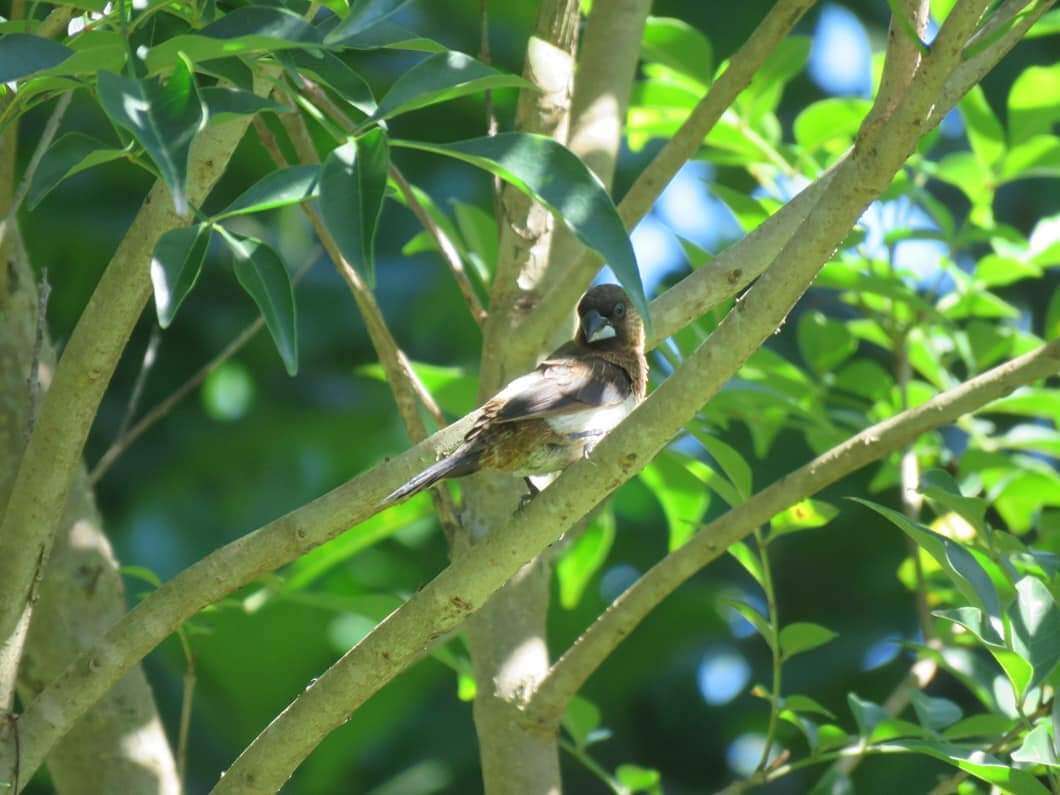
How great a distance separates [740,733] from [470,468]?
2996 millimetres

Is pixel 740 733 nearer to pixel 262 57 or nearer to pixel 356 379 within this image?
pixel 356 379

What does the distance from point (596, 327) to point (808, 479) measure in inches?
57.5

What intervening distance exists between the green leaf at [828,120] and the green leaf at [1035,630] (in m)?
1.39

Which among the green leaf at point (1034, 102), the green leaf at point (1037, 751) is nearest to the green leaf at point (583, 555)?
the green leaf at point (1034, 102)

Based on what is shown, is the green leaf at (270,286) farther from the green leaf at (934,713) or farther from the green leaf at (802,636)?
the green leaf at (934,713)

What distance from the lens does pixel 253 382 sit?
230 inches

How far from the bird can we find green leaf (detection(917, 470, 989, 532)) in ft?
1.88

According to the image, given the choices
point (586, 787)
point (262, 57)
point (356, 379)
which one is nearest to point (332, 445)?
point (356, 379)

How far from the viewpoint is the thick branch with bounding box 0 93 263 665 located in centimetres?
191

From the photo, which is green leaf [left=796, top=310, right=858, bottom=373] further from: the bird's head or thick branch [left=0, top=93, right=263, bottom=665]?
thick branch [left=0, top=93, right=263, bottom=665]

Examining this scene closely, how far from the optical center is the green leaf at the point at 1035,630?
1857 mm

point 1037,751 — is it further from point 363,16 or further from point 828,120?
point 828,120

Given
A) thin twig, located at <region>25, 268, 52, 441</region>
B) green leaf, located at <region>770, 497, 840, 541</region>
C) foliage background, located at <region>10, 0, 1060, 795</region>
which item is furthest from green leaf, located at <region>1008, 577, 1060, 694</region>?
foliage background, located at <region>10, 0, 1060, 795</region>

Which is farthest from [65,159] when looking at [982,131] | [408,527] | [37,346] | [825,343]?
[408,527]
